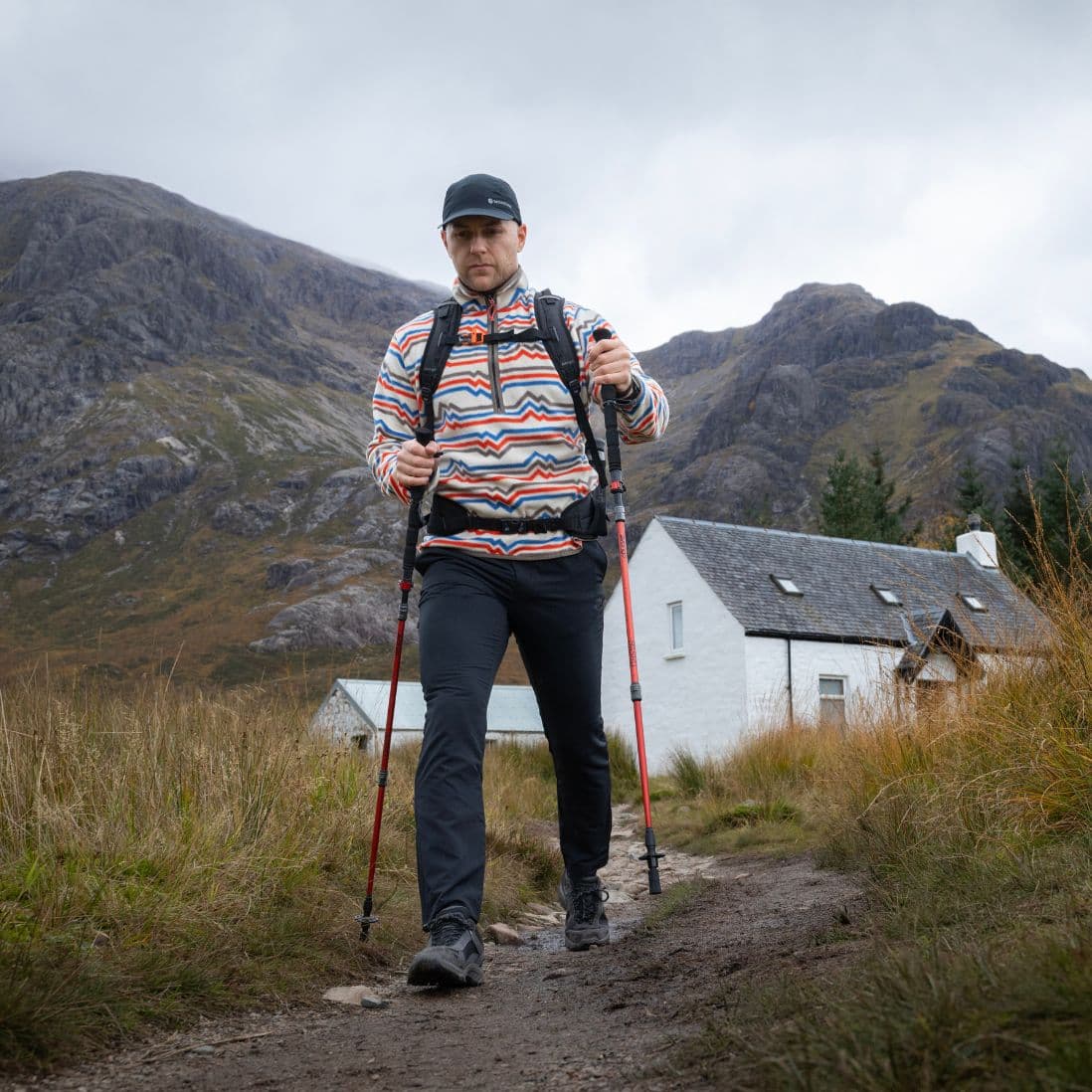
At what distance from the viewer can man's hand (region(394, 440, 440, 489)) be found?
3801 mm

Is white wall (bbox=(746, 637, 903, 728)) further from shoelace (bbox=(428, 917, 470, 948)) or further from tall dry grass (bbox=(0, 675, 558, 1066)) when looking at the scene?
shoelace (bbox=(428, 917, 470, 948))

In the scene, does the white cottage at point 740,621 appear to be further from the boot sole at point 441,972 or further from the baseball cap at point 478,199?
the boot sole at point 441,972

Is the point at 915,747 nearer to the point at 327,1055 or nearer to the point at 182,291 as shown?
the point at 327,1055

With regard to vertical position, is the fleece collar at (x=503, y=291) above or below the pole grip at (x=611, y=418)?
above

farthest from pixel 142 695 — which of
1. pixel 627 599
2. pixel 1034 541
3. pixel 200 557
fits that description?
pixel 200 557

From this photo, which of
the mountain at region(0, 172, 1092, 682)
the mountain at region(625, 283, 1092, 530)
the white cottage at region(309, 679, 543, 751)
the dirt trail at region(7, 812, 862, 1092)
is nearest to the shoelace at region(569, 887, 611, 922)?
the dirt trail at region(7, 812, 862, 1092)

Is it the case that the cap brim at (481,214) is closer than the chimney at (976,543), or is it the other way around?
the cap brim at (481,214)

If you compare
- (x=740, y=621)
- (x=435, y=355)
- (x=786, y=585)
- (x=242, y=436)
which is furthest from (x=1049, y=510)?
(x=242, y=436)

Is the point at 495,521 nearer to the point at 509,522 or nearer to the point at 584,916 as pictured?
the point at 509,522

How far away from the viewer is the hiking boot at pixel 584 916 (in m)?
4.29

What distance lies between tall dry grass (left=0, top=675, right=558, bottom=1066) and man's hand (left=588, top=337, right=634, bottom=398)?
7.13 feet

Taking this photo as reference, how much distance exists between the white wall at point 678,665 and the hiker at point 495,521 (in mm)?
20443

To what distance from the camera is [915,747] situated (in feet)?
19.0

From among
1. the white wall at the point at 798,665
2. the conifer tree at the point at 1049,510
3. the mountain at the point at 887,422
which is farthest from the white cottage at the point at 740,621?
the mountain at the point at 887,422
